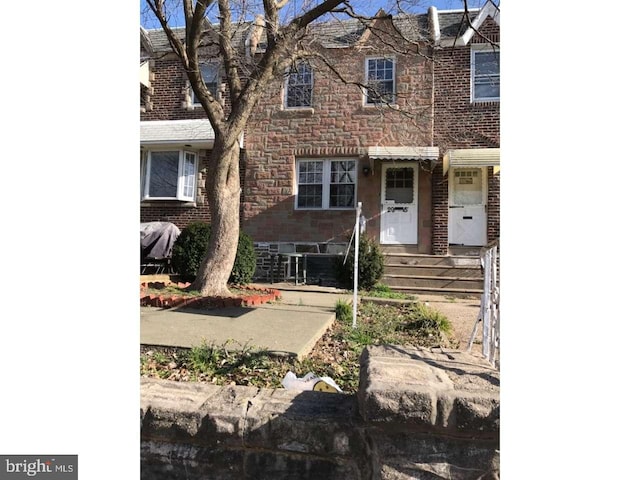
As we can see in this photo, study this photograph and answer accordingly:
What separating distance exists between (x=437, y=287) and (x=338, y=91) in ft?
17.4

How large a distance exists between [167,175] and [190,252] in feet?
13.1

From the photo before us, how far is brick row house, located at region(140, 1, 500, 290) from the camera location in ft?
30.8

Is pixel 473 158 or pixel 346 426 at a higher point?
pixel 473 158

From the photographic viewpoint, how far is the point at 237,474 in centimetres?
142

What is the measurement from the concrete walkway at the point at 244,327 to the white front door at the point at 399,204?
15.9 feet

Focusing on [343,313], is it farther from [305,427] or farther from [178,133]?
[178,133]

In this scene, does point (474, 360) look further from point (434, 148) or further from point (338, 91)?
point (338, 91)

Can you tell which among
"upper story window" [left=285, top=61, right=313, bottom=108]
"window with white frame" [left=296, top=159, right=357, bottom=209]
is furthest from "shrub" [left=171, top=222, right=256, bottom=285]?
"upper story window" [left=285, top=61, right=313, bottom=108]

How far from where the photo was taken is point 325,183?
1006 cm

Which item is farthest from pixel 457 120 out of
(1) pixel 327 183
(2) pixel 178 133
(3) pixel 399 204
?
(2) pixel 178 133

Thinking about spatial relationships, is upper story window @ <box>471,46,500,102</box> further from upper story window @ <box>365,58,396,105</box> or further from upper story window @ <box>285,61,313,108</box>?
upper story window @ <box>285,61,313,108</box>

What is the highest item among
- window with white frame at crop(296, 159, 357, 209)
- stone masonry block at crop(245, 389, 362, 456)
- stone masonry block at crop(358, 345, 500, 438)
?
window with white frame at crop(296, 159, 357, 209)

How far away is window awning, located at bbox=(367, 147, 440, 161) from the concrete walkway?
196 inches

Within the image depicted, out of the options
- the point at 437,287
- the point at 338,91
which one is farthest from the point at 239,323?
the point at 338,91
